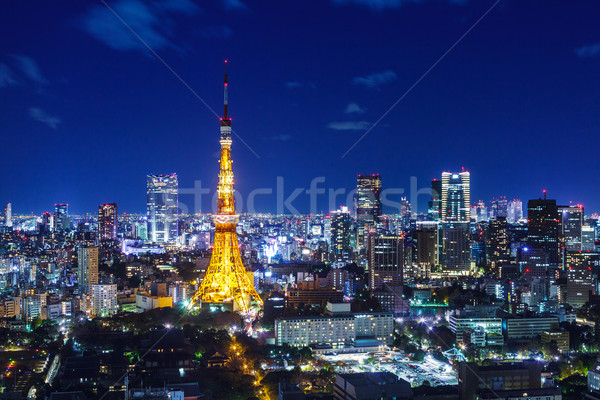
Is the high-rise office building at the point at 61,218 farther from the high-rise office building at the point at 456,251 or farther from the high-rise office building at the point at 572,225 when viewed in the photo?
the high-rise office building at the point at 572,225

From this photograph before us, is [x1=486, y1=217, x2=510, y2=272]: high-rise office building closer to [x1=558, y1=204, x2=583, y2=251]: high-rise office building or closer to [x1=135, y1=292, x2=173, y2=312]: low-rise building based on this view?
[x1=558, y1=204, x2=583, y2=251]: high-rise office building

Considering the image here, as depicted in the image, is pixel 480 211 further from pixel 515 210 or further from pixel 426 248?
pixel 426 248

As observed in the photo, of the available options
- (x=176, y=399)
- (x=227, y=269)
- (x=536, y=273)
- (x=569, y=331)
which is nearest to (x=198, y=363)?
(x=176, y=399)

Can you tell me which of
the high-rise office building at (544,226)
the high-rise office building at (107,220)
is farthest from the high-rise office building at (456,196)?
the high-rise office building at (107,220)

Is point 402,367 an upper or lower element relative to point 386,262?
lower

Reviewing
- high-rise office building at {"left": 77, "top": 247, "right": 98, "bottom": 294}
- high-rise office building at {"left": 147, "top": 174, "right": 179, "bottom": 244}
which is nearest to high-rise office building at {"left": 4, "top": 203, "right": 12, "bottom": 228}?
high-rise office building at {"left": 147, "top": 174, "right": 179, "bottom": 244}

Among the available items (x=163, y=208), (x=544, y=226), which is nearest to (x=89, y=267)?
(x=163, y=208)
